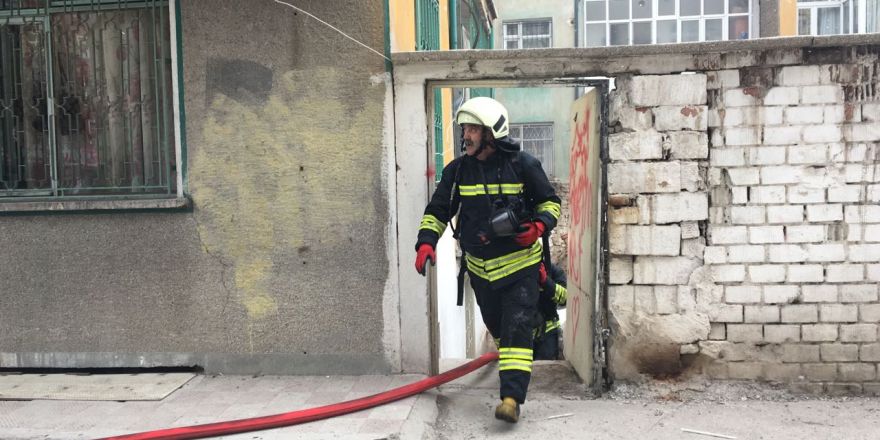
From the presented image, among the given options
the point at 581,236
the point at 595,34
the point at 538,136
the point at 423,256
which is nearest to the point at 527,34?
the point at 595,34

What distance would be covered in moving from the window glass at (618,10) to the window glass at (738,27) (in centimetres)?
273

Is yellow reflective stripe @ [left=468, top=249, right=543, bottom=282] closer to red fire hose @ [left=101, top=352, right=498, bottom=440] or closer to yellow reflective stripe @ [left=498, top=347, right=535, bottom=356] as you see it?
yellow reflective stripe @ [left=498, top=347, right=535, bottom=356]

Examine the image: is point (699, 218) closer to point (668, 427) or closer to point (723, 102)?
point (723, 102)

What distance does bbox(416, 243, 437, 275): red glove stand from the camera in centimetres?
427

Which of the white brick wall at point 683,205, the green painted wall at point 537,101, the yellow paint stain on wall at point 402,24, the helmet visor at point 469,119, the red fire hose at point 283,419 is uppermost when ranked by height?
the green painted wall at point 537,101

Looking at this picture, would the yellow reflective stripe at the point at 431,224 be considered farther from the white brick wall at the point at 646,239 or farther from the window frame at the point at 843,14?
the window frame at the point at 843,14

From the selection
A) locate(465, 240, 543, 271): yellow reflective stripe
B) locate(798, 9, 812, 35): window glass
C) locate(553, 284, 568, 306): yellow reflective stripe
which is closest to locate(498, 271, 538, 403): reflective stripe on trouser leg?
locate(465, 240, 543, 271): yellow reflective stripe

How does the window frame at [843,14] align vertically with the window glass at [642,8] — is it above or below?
below

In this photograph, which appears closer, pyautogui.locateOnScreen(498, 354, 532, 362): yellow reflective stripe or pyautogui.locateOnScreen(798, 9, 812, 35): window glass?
pyautogui.locateOnScreen(498, 354, 532, 362): yellow reflective stripe

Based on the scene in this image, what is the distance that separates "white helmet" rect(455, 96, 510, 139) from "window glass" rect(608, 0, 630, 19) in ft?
57.7

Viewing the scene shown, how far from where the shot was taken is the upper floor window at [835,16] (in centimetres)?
1766

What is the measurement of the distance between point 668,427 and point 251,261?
110 inches

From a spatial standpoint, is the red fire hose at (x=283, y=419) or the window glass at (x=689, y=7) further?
the window glass at (x=689, y=7)

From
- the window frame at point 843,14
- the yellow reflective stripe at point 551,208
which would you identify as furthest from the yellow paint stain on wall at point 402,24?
the window frame at point 843,14
